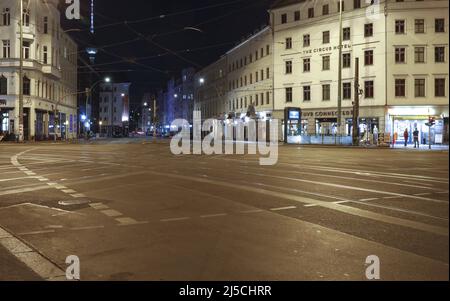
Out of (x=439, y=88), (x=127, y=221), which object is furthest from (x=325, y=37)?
(x=127, y=221)

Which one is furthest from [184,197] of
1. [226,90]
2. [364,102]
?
[226,90]

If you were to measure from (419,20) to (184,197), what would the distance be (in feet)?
151

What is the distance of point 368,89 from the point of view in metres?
54.6

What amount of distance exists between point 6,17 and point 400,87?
138 ft

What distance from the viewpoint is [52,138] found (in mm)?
66875

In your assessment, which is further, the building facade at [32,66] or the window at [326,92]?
the window at [326,92]

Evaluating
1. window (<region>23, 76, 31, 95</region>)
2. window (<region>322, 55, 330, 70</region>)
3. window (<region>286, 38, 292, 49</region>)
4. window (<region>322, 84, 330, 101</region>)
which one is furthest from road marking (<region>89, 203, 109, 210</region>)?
window (<region>286, 38, 292, 49</region>)

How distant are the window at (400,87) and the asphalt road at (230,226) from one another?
124 ft

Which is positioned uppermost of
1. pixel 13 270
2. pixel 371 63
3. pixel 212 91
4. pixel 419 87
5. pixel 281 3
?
pixel 281 3

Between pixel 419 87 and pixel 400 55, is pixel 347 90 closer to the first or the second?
pixel 400 55

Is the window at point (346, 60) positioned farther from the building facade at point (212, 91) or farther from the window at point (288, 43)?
the building facade at point (212, 91)

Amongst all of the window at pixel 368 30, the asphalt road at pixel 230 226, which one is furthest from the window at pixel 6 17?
the asphalt road at pixel 230 226

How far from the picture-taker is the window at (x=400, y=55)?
172ft

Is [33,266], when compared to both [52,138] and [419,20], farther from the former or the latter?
[52,138]
